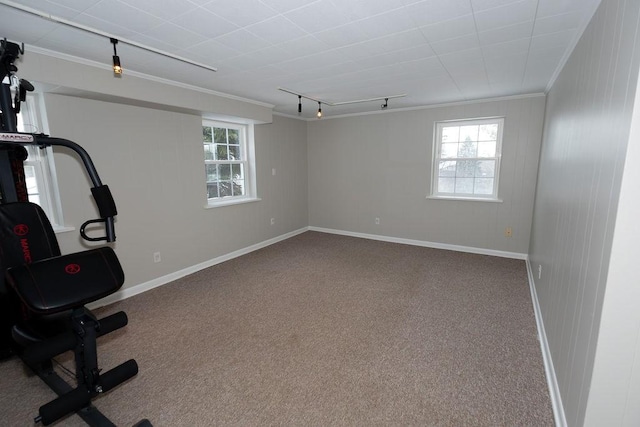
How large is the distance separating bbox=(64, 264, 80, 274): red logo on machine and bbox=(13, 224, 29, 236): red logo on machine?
79 centimetres

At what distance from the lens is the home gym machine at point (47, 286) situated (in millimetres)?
1422

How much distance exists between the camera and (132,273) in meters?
3.25

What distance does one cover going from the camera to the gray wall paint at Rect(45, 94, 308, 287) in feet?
9.09

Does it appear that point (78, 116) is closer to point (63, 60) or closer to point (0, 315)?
point (63, 60)

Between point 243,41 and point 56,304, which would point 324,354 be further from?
point 243,41

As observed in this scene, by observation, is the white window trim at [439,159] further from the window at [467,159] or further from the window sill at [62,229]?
the window sill at [62,229]

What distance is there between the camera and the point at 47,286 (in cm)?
141

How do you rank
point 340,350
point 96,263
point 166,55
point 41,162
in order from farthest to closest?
1. point 41,162
2. point 166,55
3. point 340,350
4. point 96,263

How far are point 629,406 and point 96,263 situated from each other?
253 centimetres

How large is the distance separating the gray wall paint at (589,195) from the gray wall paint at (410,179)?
79.2 inches

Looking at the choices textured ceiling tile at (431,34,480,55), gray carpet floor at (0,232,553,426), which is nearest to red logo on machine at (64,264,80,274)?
gray carpet floor at (0,232,553,426)

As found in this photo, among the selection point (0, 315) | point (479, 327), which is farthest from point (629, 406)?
point (0, 315)

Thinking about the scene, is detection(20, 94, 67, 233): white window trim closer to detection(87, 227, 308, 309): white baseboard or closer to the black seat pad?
detection(87, 227, 308, 309): white baseboard

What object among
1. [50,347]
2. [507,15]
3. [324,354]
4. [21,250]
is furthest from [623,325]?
[21,250]
